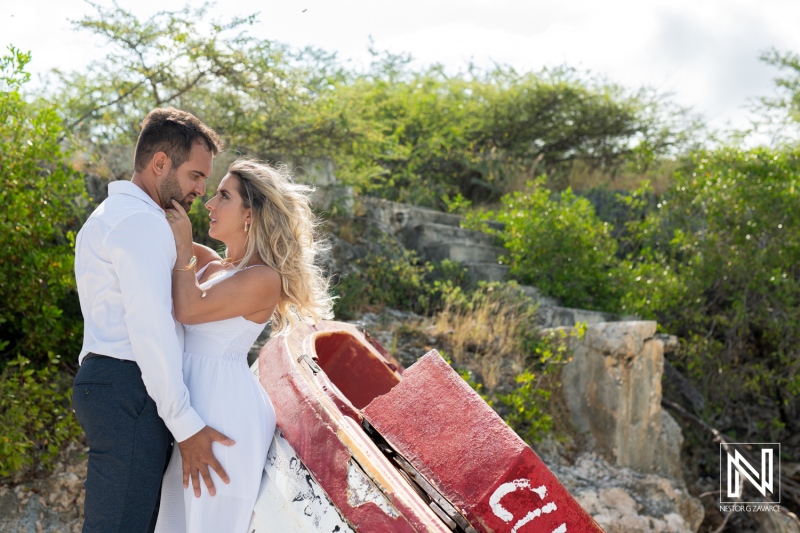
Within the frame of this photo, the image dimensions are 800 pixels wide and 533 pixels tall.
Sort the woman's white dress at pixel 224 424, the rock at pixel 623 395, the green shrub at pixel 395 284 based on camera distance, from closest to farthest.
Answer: the woman's white dress at pixel 224 424, the rock at pixel 623 395, the green shrub at pixel 395 284

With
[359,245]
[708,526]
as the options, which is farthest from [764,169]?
[359,245]

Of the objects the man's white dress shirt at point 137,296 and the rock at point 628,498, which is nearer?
the man's white dress shirt at point 137,296

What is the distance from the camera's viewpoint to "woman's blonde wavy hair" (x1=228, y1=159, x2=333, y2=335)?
275cm

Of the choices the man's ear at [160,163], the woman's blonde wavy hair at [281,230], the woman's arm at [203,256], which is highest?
the man's ear at [160,163]

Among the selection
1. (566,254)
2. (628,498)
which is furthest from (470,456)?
(566,254)

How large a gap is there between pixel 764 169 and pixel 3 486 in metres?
7.30

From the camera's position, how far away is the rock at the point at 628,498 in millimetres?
5262

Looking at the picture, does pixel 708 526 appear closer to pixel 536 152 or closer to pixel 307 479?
pixel 307 479

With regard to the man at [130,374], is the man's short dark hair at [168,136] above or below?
above

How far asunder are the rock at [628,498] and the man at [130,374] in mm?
3596

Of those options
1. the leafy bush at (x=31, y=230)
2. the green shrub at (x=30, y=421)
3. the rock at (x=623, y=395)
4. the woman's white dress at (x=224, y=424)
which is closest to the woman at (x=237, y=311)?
the woman's white dress at (x=224, y=424)

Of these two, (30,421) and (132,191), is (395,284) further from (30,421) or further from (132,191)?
(132,191)

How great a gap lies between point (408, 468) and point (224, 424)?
24.9 inches

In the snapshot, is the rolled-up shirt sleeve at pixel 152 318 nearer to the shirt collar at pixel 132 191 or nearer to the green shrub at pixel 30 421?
the shirt collar at pixel 132 191
